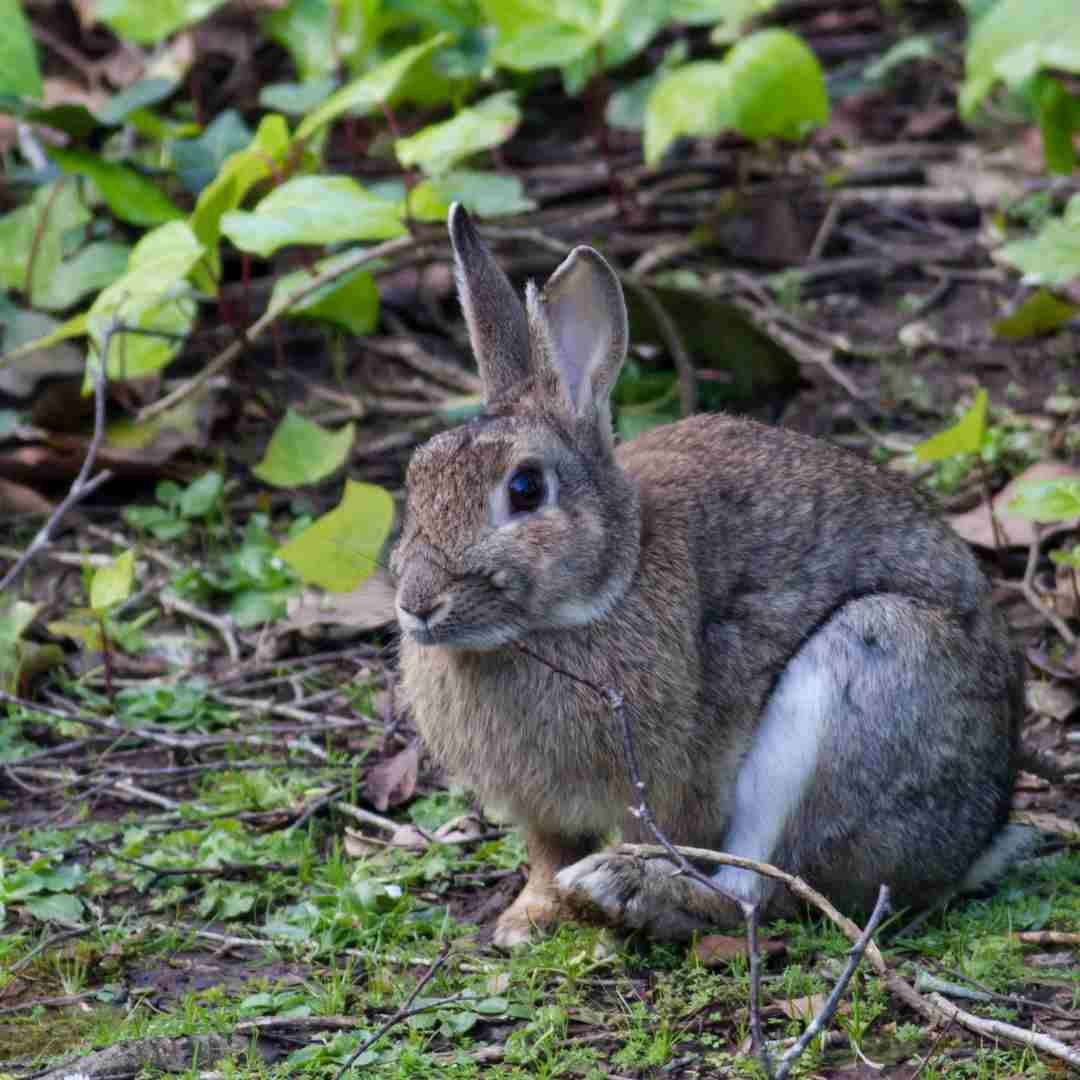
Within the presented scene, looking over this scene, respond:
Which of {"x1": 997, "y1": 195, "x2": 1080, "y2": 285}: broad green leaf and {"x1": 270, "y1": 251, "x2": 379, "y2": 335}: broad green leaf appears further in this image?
{"x1": 270, "y1": 251, "x2": 379, "y2": 335}: broad green leaf

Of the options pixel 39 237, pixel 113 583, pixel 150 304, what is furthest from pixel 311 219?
pixel 39 237

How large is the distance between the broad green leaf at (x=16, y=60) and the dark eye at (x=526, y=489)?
10.2 ft

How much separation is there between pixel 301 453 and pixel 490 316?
209 centimetres

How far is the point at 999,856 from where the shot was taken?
463cm

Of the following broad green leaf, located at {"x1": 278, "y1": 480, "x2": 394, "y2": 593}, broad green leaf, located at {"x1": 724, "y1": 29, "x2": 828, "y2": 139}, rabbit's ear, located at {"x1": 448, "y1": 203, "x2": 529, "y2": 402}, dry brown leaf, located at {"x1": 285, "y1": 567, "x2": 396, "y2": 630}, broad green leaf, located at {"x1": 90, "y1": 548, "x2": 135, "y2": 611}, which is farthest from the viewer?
broad green leaf, located at {"x1": 724, "y1": 29, "x2": 828, "y2": 139}

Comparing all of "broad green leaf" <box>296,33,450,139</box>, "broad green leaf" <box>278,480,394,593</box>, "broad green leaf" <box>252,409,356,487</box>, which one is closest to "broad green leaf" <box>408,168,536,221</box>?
"broad green leaf" <box>296,33,450,139</box>

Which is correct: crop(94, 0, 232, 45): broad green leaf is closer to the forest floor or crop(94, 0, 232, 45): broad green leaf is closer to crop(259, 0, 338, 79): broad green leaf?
crop(259, 0, 338, 79): broad green leaf

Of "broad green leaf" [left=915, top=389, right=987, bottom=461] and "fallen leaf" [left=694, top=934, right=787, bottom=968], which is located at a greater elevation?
"broad green leaf" [left=915, top=389, right=987, bottom=461]

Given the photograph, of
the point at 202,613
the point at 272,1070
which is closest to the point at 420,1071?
the point at 272,1070

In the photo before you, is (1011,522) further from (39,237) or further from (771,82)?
(39,237)

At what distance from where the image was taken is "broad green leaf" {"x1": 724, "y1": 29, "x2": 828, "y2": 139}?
6.93m

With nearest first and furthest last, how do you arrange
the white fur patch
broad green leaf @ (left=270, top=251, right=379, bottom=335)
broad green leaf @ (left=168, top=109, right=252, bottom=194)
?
the white fur patch < broad green leaf @ (left=270, top=251, right=379, bottom=335) < broad green leaf @ (left=168, top=109, right=252, bottom=194)

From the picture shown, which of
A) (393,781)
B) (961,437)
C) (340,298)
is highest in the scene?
(340,298)

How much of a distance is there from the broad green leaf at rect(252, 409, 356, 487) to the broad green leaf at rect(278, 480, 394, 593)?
1.15m
